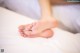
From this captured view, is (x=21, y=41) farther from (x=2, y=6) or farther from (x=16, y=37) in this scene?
(x=2, y=6)

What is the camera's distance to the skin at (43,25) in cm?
64

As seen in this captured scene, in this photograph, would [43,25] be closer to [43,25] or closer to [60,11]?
[43,25]

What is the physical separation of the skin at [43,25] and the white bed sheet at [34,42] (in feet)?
0.07

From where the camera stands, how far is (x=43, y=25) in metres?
0.65

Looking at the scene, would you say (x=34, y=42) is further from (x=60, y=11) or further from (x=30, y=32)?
(x=60, y=11)

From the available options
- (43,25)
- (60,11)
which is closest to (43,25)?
(43,25)

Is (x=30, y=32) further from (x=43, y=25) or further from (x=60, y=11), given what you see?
(x=60, y=11)

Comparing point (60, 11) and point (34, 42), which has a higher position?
point (60, 11)

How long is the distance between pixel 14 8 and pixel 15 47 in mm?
241

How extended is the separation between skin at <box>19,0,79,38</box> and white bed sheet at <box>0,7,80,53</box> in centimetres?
2

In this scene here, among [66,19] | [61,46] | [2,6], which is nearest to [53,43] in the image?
[61,46]

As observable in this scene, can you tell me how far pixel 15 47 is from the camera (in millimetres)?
603

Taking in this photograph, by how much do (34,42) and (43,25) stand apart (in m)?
0.09

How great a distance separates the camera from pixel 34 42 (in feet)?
2.03
